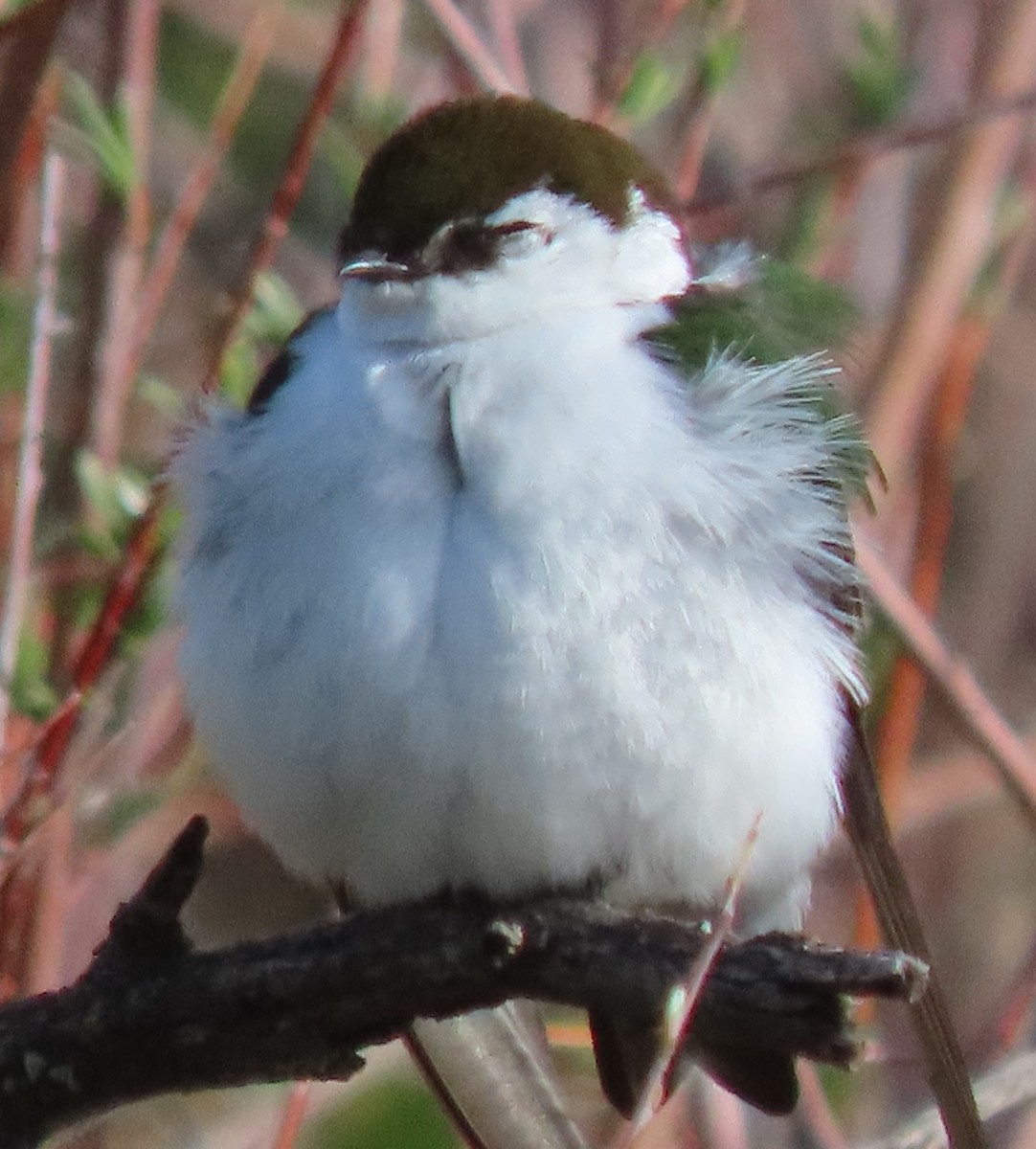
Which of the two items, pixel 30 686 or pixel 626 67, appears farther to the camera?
pixel 626 67

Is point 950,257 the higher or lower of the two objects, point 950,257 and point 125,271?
the lower

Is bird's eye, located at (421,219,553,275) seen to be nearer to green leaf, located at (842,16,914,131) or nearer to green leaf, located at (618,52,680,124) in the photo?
green leaf, located at (618,52,680,124)

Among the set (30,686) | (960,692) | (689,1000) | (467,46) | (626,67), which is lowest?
(960,692)

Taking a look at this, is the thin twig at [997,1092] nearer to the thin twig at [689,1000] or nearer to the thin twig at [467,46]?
the thin twig at [689,1000]

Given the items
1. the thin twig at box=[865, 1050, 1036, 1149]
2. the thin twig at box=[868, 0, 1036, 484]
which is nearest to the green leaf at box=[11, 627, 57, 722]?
the thin twig at box=[865, 1050, 1036, 1149]

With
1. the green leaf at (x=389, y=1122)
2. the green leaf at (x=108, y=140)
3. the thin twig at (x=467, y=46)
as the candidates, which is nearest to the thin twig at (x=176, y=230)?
the green leaf at (x=108, y=140)

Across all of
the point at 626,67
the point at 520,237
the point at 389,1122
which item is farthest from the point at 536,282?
the point at 389,1122

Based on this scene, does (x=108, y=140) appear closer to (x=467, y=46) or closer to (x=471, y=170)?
(x=467, y=46)
